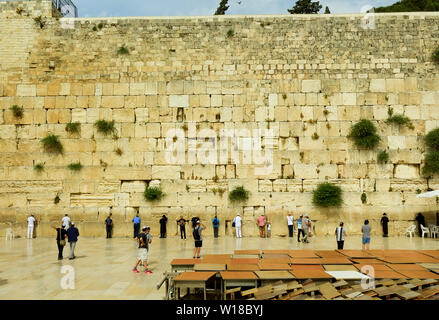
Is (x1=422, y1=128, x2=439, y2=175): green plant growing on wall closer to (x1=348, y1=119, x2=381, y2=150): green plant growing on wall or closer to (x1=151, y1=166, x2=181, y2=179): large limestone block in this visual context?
(x1=348, y1=119, x2=381, y2=150): green plant growing on wall

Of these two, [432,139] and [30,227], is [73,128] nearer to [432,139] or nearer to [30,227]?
[30,227]

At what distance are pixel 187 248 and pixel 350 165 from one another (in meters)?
7.09

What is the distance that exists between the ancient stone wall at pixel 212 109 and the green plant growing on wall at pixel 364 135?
266 millimetres

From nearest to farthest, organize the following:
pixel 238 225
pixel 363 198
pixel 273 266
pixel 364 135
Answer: pixel 273 266
pixel 238 225
pixel 363 198
pixel 364 135

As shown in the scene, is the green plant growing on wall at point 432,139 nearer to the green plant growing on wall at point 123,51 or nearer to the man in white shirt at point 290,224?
the man in white shirt at point 290,224

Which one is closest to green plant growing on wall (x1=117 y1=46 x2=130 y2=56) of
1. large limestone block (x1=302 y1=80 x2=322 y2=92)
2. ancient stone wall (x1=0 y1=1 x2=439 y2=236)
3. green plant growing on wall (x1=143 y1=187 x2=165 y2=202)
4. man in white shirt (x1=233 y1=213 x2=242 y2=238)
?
ancient stone wall (x1=0 y1=1 x2=439 y2=236)

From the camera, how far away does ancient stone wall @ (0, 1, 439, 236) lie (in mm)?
14891

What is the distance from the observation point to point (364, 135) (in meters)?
15.0

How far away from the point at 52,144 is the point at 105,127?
6.79 feet

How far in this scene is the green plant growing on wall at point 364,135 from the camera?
14977mm

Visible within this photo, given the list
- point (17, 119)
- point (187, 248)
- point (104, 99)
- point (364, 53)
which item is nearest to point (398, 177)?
point (364, 53)

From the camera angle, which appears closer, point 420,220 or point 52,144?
point 420,220

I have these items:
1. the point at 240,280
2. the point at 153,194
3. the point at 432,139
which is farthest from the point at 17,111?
the point at 432,139

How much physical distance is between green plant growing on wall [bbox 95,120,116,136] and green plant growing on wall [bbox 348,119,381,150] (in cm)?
902
